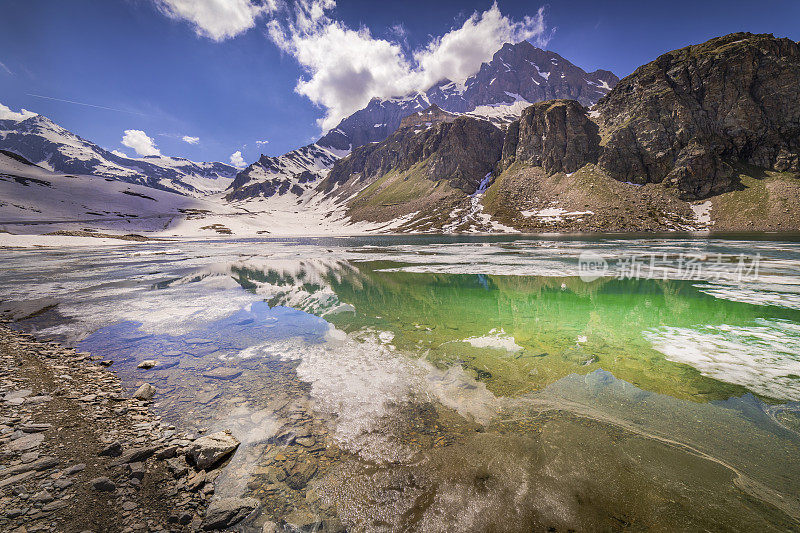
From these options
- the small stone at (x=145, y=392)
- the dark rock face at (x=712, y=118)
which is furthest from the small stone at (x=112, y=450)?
the dark rock face at (x=712, y=118)

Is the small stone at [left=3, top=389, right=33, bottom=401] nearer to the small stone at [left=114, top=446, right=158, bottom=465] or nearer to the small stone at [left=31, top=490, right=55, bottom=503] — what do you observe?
the small stone at [left=114, top=446, right=158, bottom=465]

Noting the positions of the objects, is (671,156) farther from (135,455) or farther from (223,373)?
(135,455)

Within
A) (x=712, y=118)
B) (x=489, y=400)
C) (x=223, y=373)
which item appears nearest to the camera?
(x=489, y=400)

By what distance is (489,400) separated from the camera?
799 centimetres

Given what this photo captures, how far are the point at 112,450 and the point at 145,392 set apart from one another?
2.85 m

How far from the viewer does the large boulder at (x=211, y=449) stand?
220 inches

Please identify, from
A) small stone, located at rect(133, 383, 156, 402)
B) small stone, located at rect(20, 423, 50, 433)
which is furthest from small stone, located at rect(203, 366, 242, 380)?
small stone, located at rect(20, 423, 50, 433)

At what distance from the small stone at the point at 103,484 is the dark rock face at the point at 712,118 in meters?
145

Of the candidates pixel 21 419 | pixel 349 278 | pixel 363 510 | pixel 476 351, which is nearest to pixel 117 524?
pixel 363 510

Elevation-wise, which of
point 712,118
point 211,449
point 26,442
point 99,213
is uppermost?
point 712,118

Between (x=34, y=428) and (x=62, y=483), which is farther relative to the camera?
(x=34, y=428)

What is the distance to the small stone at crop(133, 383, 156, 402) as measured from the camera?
7961 millimetres

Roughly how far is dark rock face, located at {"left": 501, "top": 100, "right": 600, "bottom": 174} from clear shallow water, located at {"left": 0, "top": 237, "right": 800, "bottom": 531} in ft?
448

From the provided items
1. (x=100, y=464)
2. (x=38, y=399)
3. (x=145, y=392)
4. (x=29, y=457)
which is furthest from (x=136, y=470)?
(x=38, y=399)
